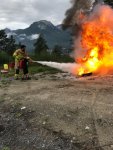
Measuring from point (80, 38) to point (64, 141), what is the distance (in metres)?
15.8

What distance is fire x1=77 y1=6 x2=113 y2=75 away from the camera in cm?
2570

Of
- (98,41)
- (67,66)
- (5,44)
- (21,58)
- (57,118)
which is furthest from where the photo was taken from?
(5,44)

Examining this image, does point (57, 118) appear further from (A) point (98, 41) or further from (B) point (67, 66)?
(B) point (67, 66)

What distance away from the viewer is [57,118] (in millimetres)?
13977

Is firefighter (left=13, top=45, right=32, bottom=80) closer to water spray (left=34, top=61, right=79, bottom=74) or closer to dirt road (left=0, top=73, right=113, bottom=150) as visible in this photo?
water spray (left=34, top=61, right=79, bottom=74)

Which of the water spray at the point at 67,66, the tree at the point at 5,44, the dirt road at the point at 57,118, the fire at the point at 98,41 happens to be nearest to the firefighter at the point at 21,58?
the water spray at the point at 67,66

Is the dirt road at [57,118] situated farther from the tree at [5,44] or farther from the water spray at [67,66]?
the tree at [5,44]

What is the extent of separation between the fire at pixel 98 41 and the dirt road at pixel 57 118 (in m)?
6.55

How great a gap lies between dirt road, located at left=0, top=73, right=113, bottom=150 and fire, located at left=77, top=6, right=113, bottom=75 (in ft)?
21.5

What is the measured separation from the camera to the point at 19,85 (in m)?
21.7

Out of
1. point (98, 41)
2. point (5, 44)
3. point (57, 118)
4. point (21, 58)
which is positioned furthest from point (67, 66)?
point (5, 44)

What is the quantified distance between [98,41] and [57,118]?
41.5ft

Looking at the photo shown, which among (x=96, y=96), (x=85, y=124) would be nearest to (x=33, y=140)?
(x=85, y=124)

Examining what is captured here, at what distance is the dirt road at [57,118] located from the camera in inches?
477
